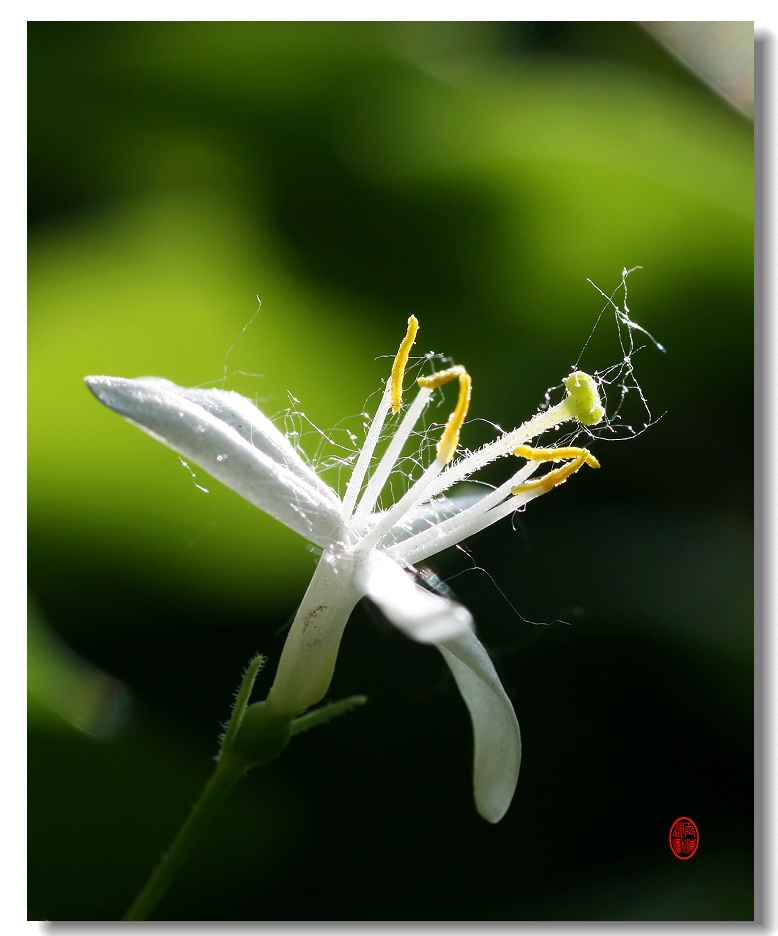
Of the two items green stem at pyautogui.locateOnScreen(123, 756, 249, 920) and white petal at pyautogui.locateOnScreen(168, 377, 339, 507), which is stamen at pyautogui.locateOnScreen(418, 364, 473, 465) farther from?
green stem at pyautogui.locateOnScreen(123, 756, 249, 920)

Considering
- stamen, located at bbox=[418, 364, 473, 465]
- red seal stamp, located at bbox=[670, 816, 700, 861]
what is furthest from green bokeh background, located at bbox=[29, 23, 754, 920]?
stamen, located at bbox=[418, 364, 473, 465]

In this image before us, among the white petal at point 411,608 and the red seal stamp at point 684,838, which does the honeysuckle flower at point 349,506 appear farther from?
the red seal stamp at point 684,838

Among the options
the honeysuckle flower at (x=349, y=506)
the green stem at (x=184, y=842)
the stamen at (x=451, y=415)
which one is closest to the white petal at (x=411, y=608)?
the honeysuckle flower at (x=349, y=506)

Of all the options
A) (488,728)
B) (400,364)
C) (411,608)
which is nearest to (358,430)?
(400,364)

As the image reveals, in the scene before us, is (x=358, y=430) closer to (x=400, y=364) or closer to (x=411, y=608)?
(x=400, y=364)

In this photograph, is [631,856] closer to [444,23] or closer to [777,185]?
[777,185]
